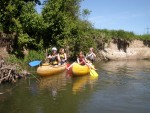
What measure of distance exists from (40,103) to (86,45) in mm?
20192

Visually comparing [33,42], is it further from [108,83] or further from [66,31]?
[108,83]

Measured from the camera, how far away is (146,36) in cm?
4253

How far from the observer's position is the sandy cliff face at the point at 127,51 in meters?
38.2

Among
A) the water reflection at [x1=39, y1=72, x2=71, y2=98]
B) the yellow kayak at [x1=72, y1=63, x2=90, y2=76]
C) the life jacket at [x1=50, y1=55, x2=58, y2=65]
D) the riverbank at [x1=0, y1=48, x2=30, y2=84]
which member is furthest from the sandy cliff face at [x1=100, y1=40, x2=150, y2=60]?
the riverbank at [x1=0, y1=48, x2=30, y2=84]

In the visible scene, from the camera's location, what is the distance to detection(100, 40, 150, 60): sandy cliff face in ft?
125

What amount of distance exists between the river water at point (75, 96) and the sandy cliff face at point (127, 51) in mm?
20061

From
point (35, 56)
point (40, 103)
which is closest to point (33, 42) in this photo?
point (35, 56)

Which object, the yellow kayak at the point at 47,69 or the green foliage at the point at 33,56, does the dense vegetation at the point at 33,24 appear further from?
the yellow kayak at the point at 47,69

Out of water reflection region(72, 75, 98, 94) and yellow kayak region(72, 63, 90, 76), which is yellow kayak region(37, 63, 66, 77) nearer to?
yellow kayak region(72, 63, 90, 76)

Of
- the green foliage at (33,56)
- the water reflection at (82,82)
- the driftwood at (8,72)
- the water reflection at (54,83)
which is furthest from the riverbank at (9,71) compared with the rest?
the green foliage at (33,56)

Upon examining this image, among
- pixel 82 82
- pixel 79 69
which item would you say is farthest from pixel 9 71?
pixel 79 69

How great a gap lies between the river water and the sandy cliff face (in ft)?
65.8

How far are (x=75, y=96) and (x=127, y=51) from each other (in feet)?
92.3

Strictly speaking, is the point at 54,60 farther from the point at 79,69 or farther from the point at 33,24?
the point at 33,24
